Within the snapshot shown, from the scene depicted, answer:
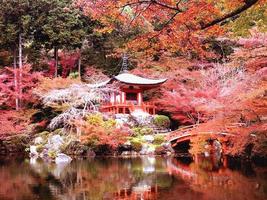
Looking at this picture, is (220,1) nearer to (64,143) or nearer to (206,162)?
(206,162)

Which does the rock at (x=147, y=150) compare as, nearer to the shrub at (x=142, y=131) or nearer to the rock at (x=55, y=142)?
the shrub at (x=142, y=131)

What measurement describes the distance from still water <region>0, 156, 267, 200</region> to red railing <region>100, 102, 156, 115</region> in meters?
7.01

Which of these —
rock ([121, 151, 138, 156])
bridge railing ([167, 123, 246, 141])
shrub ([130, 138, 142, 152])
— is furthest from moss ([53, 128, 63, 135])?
bridge railing ([167, 123, 246, 141])

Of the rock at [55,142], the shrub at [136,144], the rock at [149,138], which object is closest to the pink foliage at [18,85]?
the rock at [55,142]

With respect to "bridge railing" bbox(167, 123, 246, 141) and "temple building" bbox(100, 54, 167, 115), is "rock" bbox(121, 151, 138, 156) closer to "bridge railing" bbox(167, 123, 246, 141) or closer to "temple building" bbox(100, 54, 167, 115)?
"bridge railing" bbox(167, 123, 246, 141)

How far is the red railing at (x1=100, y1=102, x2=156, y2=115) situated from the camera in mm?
26078

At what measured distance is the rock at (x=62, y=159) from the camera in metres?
20.2

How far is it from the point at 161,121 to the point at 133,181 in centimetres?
1206

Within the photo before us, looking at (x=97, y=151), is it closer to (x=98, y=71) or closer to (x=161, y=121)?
(x=161, y=121)

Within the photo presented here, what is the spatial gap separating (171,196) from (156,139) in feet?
38.6

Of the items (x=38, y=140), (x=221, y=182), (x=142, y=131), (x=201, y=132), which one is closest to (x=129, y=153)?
(x=142, y=131)

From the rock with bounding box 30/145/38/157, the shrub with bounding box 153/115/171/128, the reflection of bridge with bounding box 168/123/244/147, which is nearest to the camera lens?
the reflection of bridge with bounding box 168/123/244/147

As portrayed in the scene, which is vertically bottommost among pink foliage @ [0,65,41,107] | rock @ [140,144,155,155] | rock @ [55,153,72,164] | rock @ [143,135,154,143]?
rock @ [55,153,72,164]

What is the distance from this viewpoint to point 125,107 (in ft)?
86.7
